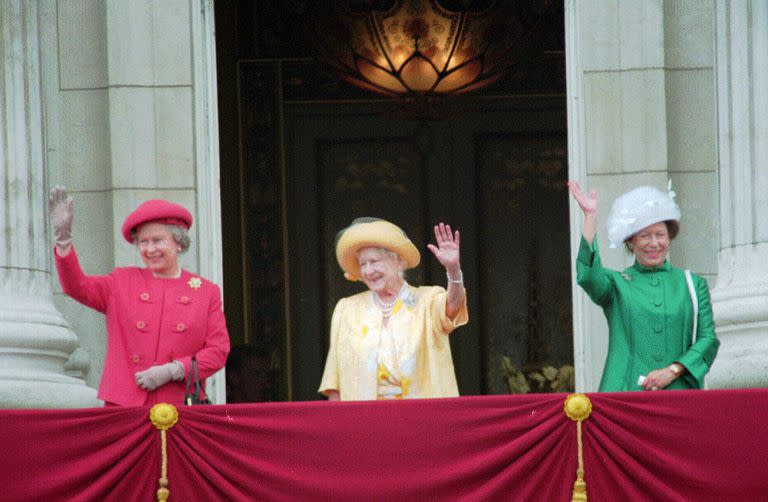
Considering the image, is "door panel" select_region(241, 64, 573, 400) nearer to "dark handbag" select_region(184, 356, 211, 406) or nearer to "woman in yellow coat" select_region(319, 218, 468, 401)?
"woman in yellow coat" select_region(319, 218, 468, 401)

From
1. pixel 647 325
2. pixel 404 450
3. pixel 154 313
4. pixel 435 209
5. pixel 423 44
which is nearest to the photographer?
pixel 404 450

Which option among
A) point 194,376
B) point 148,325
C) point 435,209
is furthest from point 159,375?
point 435,209

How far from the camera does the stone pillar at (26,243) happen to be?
10.7 metres

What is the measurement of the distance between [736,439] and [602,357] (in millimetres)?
3048

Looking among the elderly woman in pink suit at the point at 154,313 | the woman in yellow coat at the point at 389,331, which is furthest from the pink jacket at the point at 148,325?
the woman in yellow coat at the point at 389,331

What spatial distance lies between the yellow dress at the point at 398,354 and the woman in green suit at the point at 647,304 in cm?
69

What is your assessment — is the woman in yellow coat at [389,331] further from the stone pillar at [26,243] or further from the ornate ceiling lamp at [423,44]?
the ornate ceiling lamp at [423,44]

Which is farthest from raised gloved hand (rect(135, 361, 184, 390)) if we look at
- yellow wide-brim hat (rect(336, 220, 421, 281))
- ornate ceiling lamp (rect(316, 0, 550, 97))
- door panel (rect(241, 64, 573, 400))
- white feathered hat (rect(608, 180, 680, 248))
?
door panel (rect(241, 64, 573, 400))

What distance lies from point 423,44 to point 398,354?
22.2ft

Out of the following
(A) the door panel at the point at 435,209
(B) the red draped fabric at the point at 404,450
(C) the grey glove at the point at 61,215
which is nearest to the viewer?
(B) the red draped fabric at the point at 404,450

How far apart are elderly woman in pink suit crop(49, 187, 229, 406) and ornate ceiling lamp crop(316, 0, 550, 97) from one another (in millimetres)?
6391

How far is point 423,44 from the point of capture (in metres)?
16.0

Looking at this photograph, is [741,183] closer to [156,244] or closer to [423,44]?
[156,244]

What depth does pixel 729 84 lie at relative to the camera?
11164 mm
